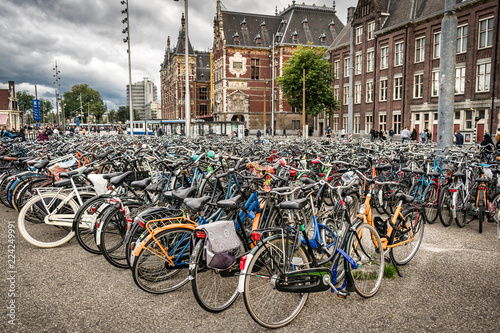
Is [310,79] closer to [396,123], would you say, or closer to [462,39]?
[396,123]

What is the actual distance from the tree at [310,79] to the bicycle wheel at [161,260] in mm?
35100

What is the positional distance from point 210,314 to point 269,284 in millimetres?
673

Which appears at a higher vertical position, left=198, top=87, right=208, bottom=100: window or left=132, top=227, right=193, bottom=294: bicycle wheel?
left=198, top=87, right=208, bottom=100: window

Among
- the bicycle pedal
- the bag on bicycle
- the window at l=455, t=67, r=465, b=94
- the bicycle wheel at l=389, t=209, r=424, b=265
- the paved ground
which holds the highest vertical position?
the window at l=455, t=67, r=465, b=94

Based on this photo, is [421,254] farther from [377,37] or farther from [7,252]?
[377,37]

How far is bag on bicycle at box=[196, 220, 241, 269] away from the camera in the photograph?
130 inches

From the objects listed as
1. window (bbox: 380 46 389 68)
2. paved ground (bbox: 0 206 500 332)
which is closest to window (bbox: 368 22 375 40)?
window (bbox: 380 46 389 68)

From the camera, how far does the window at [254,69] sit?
62.3 metres

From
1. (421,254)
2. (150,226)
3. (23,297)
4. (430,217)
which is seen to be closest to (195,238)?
(150,226)

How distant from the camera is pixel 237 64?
61469 millimetres

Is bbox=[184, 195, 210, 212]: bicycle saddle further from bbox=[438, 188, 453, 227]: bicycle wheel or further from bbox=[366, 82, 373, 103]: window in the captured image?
bbox=[366, 82, 373, 103]: window

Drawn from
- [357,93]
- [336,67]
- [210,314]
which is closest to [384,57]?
[357,93]

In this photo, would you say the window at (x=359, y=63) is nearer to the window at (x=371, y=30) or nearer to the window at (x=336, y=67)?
the window at (x=371, y=30)

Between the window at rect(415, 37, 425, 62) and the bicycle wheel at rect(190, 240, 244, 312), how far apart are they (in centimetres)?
3405
